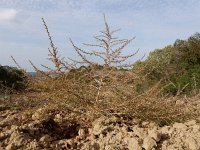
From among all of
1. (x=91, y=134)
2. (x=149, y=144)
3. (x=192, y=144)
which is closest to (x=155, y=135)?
(x=149, y=144)

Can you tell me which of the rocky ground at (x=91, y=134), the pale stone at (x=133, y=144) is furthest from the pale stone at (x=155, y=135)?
the pale stone at (x=133, y=144)

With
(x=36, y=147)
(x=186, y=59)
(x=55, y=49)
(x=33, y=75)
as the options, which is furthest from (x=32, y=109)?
(x=186, y=59)

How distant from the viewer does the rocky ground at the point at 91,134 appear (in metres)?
4.18

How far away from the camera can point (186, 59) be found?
2389 cm

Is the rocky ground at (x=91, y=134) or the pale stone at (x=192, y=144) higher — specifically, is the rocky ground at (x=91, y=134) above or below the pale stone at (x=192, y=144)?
above

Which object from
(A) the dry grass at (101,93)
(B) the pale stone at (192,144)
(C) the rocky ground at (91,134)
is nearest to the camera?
(B) the pale stone at (192,144)

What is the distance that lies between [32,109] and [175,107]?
1.74 meters

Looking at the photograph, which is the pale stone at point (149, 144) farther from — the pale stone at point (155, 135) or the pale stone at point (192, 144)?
the pale stone at point (192, 144)

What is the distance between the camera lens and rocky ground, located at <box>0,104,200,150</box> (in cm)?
418

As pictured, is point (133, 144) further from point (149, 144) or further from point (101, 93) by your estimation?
point (101, 93)

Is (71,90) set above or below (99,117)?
above

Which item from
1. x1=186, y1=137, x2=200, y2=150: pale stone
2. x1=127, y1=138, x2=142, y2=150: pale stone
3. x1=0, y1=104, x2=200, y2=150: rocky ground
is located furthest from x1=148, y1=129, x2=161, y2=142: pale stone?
x1=186, y1=137, x2=200, y2=150: pale stone

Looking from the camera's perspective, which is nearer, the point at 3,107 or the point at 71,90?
the point at 71,90

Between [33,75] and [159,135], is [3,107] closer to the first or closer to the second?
[33,75]
